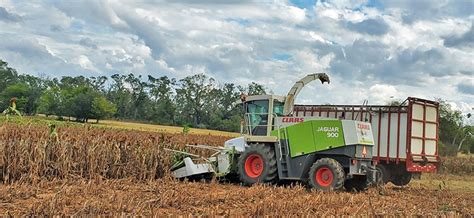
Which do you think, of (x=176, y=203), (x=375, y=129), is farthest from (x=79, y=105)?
(x=176, y=203)

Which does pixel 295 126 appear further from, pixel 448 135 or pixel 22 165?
pixel 448 135

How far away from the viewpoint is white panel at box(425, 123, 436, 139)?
1642cm

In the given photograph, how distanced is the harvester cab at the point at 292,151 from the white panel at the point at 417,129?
7.75 ft

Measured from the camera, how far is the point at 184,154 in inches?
611

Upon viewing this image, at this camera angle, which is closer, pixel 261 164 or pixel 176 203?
pixel 176 203

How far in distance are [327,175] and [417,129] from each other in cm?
450

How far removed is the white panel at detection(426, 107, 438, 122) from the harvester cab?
10.5ft

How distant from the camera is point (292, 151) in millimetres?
14031

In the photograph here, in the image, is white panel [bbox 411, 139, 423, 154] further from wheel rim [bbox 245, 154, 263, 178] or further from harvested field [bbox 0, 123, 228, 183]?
harvested field [bbox 0, 123, 228, 183]

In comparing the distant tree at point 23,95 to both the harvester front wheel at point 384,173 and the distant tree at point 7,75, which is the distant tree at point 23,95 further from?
the harvester front wheel at point 384,173

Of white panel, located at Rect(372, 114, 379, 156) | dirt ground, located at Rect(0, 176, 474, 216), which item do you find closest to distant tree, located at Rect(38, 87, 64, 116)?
white panel, located at Rect(372, 114, 379, 156)

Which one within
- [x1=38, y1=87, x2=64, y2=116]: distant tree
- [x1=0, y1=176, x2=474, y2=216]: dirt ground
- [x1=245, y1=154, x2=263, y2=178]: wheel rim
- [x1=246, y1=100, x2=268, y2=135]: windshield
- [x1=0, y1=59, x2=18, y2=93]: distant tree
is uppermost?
[x1=0, y1=59, x2=18, y2=93]: distant tree

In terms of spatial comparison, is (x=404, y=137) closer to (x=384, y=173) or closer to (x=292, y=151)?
(x=384, y=173)

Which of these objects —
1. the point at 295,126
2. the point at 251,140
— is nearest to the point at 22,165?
the point at 251,140
